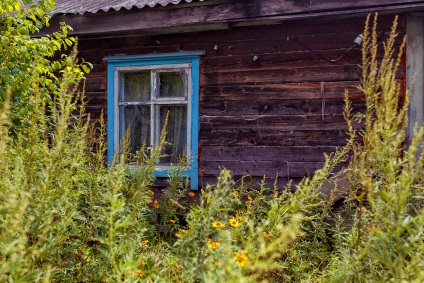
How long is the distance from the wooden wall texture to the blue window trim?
8 centimetres

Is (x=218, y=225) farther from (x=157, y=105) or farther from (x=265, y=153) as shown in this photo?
(x=157, y=105)

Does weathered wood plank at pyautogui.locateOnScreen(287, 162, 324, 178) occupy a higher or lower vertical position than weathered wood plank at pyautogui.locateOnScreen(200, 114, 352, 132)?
lower

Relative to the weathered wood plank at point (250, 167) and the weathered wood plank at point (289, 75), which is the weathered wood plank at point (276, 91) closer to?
the weathered wood plank at point (289, 75)

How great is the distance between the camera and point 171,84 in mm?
6195

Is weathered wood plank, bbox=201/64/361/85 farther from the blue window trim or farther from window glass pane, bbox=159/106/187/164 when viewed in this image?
window glass pane, bbox=159/106/187/164

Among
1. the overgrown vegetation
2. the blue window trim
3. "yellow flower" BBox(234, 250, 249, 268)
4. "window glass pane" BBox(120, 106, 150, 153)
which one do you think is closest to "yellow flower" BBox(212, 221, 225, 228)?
the overgrown vegetation

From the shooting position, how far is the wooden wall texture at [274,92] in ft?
17.5

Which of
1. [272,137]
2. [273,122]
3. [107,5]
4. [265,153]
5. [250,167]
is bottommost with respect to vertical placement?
[250,167]

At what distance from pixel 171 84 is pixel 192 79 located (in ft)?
1.25

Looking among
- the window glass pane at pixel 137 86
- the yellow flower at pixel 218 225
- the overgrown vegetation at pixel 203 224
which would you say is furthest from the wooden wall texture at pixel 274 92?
the yellow flower at pixel 218 225

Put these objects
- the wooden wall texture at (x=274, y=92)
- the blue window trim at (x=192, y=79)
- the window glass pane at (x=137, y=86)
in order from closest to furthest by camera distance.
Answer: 1. the wooden wall texture at (x=274, y=92)
2. the blue window trim at (x=192, y=79)
3. the window glass pane at (x=137, y=86)

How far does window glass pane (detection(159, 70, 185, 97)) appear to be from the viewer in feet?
20.1

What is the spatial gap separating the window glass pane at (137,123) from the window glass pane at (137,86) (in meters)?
0.14

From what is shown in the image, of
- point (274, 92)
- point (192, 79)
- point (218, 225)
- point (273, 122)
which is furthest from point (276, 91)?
point (218, 225)
